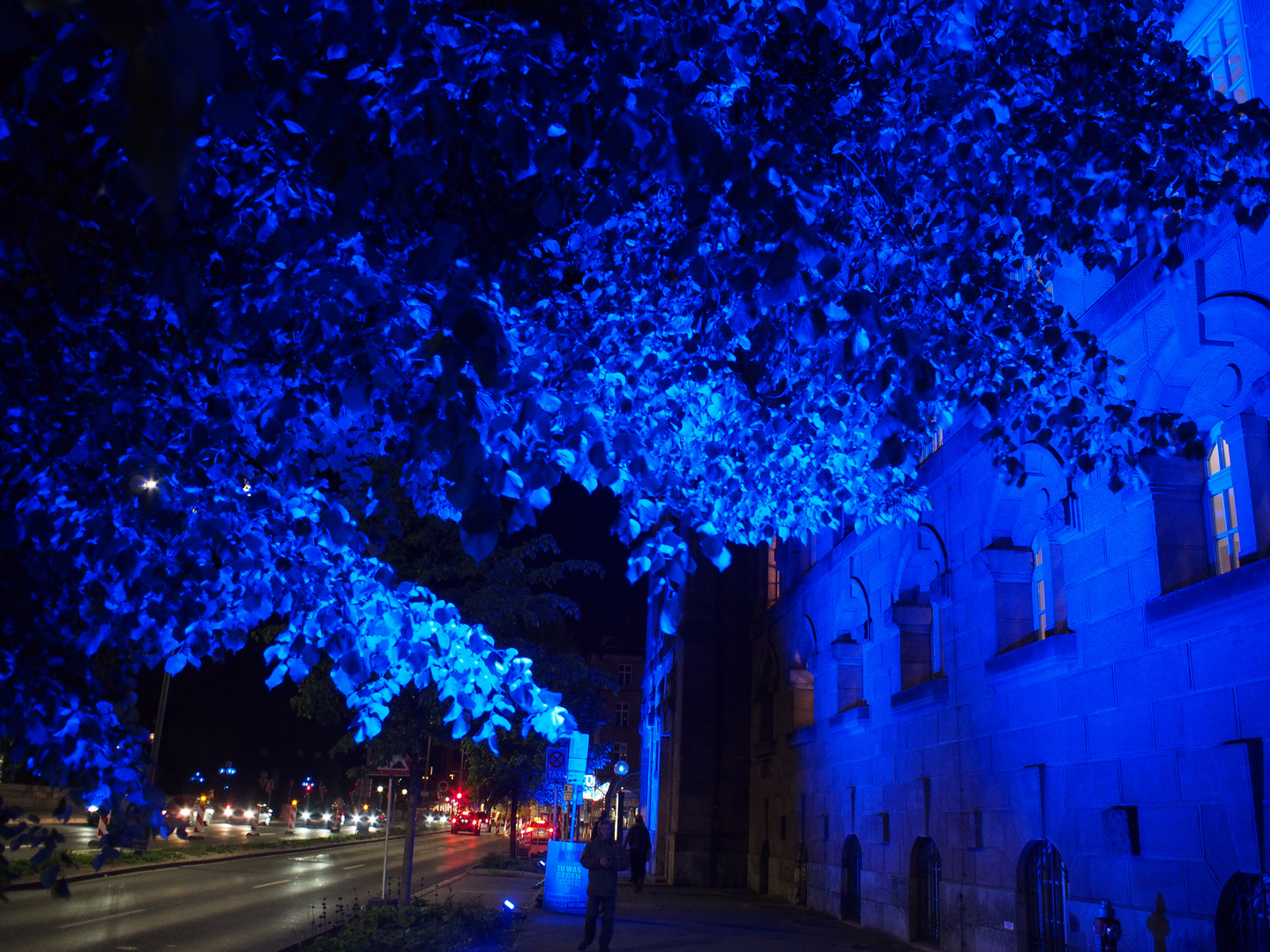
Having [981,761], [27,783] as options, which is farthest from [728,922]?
[27,783]

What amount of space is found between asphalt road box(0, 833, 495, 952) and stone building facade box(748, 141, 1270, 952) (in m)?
9.22

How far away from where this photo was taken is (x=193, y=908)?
17.6 metres

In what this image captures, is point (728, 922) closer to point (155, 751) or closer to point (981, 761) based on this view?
point (981, 761)

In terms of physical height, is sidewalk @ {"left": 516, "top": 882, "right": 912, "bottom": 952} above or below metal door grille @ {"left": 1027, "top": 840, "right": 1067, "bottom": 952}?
below

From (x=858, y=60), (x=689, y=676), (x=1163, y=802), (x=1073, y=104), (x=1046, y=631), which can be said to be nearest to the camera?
(x=1073, y=104)

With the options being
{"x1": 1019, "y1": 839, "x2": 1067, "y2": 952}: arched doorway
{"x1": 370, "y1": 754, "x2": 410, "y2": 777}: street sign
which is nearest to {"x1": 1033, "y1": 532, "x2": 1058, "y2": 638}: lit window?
{"x1": 1019, "y1": 839, "x2": 1067, "y2": 952}: arched doorway

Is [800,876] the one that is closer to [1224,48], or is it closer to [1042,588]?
[1042,588]

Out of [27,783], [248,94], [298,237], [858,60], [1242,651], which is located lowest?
[27,783]

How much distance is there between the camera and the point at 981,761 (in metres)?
13.3

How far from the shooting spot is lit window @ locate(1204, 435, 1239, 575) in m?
9.45

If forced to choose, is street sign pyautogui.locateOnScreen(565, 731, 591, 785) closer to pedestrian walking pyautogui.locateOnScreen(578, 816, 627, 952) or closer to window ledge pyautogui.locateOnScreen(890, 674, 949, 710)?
pedestrian walking pyautogui.locateOnScreen(578, 816, 627, 952)

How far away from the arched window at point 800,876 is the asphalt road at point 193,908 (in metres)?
8.86

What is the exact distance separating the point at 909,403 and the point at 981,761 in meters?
10.9

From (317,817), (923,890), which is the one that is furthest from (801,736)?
(317,817)
